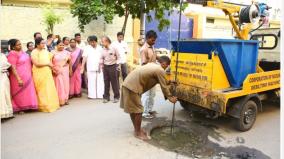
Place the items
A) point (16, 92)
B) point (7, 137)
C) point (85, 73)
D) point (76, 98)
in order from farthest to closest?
1. point (85, 73)
2. point (76, 98)
3. point (16, 92)
4. point (7, 137)

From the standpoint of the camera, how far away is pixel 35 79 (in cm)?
624

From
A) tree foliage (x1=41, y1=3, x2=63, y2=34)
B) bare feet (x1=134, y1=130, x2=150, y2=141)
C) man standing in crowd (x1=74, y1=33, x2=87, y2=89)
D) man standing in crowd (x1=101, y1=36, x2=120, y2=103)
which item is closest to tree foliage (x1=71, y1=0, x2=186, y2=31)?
tree foliage (x1=41, y1=3, x2=63, y2=34)

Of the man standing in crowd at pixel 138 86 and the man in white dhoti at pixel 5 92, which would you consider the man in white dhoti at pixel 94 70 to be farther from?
the man standing in crowd at pixel 138 86

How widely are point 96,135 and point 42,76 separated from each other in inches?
83.1

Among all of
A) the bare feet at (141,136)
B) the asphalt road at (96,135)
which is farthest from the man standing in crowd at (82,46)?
the bare feet at (141,136)

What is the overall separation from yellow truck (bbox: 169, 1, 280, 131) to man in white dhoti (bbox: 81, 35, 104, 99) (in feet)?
8.30

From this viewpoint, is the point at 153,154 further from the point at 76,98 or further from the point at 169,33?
the point at 169,33

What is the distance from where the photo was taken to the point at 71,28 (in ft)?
39.7

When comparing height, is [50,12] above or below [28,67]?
above

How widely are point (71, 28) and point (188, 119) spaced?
7.79 m

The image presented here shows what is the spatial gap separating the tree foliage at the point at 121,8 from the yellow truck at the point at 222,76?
3.14m

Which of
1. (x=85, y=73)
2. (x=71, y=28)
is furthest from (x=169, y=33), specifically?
(x=85, y=73)

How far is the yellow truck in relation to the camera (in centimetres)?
492

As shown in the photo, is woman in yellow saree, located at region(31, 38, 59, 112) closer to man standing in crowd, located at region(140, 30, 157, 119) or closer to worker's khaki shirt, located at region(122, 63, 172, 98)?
man standing in crowd, located at region(140, 30, 157, 119)
